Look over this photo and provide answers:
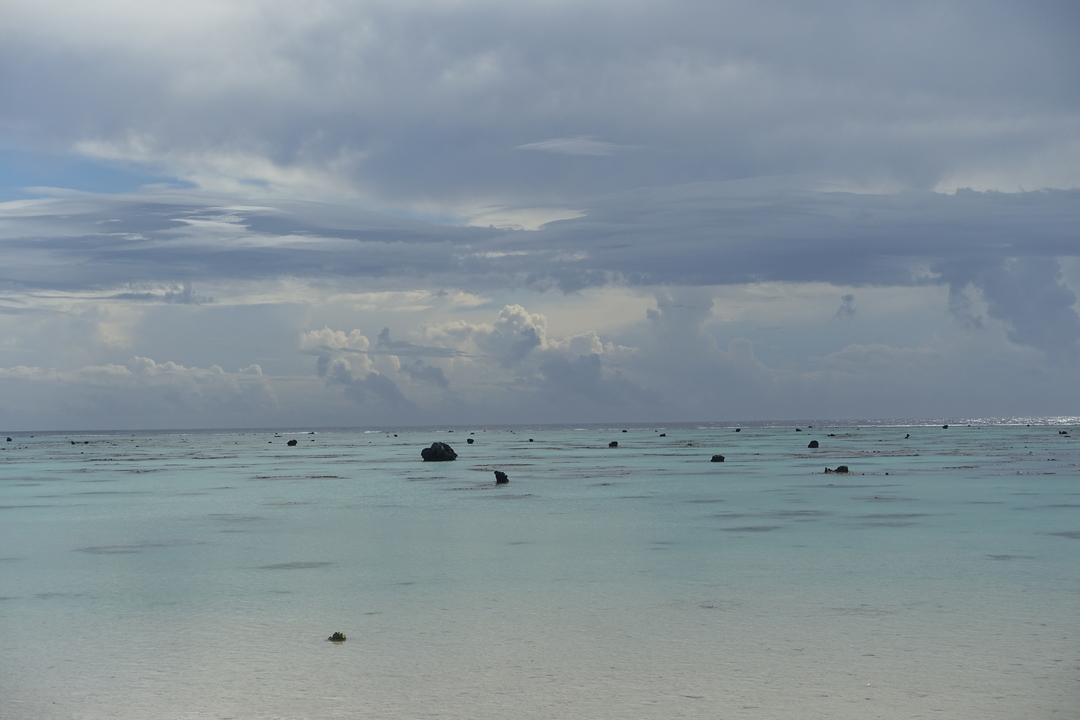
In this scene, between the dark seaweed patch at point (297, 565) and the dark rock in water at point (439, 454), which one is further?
the dark rock in water at point (439, 454)

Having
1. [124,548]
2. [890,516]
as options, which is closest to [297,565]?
[124,548]

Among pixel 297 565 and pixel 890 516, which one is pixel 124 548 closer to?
pixel 297 565

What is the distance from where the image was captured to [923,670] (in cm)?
1003

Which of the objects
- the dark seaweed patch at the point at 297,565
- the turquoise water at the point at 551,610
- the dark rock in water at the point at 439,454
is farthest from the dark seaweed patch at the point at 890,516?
the dark rock in water at the point at 439,454

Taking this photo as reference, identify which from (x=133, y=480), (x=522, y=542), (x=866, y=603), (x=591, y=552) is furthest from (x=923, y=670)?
(x=133, y=480)

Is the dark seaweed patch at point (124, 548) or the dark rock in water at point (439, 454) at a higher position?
the dark seaweed patch at point (124, 548)

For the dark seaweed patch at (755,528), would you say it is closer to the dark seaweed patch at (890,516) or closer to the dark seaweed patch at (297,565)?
the dark seaweed patch at (890,516)

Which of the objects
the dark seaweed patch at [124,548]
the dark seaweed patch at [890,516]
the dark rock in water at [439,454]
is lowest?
the dark rock in water at [439,454]

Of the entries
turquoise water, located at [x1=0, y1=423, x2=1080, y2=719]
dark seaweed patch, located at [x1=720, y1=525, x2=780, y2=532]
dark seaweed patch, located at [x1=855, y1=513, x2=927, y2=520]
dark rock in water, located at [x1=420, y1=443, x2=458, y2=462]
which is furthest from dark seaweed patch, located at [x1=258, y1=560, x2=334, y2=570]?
dark rock in water, located at [x1=420, y1=443, x2=458, y2=462]

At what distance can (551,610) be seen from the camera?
13492 millimetres

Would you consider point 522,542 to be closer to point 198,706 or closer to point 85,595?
point 85,595

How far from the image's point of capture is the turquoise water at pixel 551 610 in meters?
9.39

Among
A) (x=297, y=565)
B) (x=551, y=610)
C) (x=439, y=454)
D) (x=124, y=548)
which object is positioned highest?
(x=551, y=610)

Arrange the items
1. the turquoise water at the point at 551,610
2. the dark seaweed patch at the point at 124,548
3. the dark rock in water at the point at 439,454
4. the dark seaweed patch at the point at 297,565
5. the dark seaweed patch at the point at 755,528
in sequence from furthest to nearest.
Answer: the dark rock in water at the point at 439,454 < the dark seaweed patch at the point at 755,528 < the dark seaweed patch at the point at 124,548 < the dark seaweed patch at the point at 297,565 < the turquoise water at the point at 551,610
